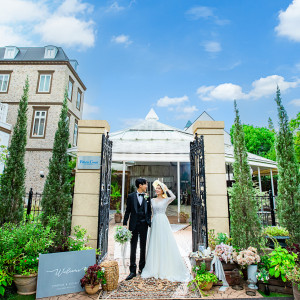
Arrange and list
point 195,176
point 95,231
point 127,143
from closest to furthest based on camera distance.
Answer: point 95,231, point 195,176, point 127,143

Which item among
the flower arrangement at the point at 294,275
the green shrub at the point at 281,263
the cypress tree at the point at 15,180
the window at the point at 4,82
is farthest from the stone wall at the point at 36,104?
the flower arrangement at the point at 294,275

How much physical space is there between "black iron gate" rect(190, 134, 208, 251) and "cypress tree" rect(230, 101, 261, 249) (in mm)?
659

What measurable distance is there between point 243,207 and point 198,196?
100 cm

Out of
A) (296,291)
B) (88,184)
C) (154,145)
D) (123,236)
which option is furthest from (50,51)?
(296,291)

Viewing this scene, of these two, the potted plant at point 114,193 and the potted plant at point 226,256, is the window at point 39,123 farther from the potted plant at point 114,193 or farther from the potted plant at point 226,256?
the potted plant at point 226,256

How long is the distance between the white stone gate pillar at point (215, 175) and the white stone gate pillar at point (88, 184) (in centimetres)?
256


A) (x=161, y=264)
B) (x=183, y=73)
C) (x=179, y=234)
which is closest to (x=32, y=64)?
(x=183, y=73)

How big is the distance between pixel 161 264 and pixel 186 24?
31.8 feet

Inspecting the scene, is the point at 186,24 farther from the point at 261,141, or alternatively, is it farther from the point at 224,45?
the point at 261,141

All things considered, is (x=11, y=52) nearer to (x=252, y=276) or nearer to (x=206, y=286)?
(x=206, y=286)

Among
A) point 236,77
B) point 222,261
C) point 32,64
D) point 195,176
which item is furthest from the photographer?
point 32,64

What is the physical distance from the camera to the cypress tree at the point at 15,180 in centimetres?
464

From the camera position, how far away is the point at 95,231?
4.73 metres

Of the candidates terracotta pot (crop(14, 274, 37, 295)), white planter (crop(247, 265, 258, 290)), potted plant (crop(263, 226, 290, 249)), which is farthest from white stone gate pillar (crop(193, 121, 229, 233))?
terracotta pot (crop(14, 274, 37, 295))
